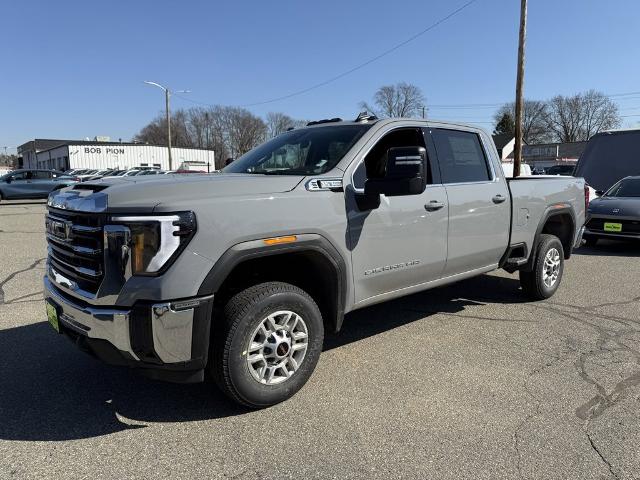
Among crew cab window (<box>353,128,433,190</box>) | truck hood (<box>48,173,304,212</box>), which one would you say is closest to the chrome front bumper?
truck hood (<box>48,173,304,212</box>)

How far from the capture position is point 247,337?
10.4 ft

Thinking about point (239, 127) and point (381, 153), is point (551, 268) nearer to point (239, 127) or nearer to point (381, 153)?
point (381, 153)

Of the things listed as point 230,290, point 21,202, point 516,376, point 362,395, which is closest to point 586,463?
point 516,376

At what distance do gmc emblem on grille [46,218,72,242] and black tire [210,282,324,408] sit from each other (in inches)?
42.8

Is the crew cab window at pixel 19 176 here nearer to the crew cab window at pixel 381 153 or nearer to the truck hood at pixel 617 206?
the truck hood at pixel 617 206

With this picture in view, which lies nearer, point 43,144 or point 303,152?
point 303,152

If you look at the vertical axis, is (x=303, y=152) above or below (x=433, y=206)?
above

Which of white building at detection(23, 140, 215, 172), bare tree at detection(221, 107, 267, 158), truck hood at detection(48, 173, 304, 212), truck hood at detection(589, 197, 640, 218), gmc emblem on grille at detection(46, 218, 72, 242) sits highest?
bare tree at detection(221, 107, 267, 158)

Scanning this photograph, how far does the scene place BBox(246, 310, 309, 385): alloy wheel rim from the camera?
327 cm

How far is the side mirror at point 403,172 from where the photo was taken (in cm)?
341

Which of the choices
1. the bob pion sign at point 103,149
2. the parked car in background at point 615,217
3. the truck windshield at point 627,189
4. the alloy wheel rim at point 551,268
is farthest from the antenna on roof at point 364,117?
the bob pion sign at point 103,149

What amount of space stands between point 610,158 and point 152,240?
49.1 feet

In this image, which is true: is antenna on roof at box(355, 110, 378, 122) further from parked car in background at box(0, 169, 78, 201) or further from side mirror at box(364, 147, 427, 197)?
parked car in background at box(0, 169, 78, 201)

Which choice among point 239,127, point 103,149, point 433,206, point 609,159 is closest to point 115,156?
point 103,149
